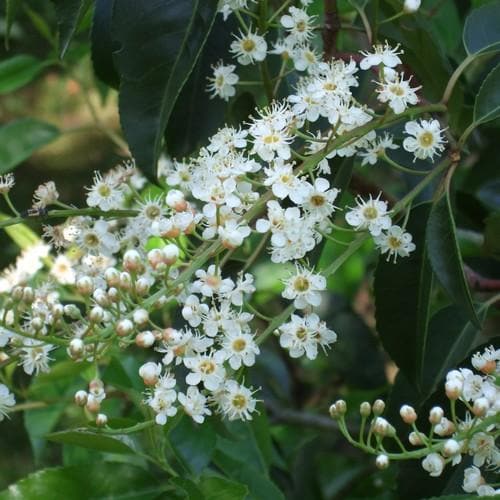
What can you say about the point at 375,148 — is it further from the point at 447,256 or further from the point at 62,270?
the point at 62,270

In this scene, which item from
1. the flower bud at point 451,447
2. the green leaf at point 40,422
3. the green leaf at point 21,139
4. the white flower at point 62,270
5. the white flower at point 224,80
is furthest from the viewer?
the green leaf at point 21,139

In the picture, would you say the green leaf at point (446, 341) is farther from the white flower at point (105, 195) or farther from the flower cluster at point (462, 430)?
the white flower at point (105, 195)

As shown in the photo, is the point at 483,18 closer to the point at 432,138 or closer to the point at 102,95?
the point at 432,138

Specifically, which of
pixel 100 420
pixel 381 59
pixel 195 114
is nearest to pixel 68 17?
pixel 195 114

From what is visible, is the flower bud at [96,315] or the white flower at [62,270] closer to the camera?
the flower bud at [96,315]

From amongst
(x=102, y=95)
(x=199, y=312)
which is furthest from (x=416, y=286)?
(x=102, y=95)

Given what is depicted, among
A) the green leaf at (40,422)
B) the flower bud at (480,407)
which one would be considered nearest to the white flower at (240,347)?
the flower bud at (480,407)

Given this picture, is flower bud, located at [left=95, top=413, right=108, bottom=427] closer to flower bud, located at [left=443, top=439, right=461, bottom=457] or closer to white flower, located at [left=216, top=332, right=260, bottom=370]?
white flower, located at [left=216, top=332, right=260, bottom=370]
